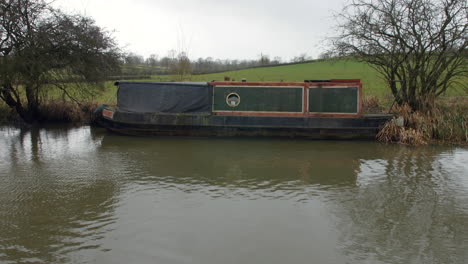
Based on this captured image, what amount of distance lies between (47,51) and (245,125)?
6.64m

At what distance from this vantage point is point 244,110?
1009 cm

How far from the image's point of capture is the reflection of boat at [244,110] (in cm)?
969

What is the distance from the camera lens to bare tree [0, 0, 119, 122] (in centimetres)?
1043

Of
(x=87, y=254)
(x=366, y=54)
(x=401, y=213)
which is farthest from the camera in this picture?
(x=366, y=54)

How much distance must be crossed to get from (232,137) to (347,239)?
6362 millimetres

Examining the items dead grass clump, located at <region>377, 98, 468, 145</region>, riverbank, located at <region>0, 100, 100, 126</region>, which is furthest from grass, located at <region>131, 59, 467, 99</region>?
riverbank, located at <region>0, 100, 100, 126</region>

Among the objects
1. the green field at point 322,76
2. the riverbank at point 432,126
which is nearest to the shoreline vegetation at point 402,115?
the riverbank at point 432,126

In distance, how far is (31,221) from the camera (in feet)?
13.8

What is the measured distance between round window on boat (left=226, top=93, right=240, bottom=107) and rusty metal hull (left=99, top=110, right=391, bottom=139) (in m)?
0.43

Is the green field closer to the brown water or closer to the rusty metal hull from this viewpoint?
the rusty metal hull

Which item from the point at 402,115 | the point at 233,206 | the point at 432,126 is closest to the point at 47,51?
the point at 233,206

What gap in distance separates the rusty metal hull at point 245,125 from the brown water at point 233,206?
1483 mm

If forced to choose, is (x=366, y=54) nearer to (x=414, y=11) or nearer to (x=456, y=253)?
(x=414, y=11)

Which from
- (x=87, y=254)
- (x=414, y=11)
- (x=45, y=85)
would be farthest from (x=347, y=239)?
(x=45, y=85)
